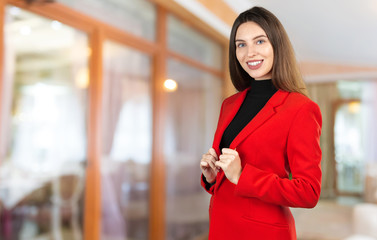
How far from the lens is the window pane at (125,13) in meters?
2.66

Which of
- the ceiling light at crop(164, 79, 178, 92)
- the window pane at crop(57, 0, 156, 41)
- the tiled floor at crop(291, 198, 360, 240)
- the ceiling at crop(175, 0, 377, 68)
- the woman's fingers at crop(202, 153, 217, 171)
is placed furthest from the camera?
the tiled floor at crop(291, 198, 360, 240)

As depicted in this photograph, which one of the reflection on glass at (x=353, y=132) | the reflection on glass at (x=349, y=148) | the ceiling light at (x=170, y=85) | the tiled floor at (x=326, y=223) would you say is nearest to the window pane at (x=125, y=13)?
the ceiling light at (x=170, y=85)

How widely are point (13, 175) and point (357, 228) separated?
301cm

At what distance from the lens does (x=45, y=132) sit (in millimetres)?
2684

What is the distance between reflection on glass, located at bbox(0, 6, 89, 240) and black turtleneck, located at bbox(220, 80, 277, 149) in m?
1.97

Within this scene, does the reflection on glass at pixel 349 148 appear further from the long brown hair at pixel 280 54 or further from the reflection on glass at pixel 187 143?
the long brown hair at pixel 280 54

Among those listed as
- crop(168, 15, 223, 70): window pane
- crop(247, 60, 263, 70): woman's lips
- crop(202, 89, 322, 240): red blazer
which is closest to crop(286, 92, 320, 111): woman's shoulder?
crop(202, 89, 322, 240): red blazer

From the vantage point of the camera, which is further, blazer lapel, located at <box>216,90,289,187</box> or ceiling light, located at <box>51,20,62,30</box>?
ceiling light, located at <box>51,20,62,30</box>

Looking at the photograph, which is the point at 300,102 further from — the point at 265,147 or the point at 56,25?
the point at 56,25

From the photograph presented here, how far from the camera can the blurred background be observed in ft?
7.69

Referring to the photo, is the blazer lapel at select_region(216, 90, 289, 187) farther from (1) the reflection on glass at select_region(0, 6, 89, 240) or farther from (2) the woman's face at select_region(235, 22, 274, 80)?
(1) the reflection on glass at select_region(0, 6, 89, 240)

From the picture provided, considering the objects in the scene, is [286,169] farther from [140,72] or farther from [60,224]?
[140,72]

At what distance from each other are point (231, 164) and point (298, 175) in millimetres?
161

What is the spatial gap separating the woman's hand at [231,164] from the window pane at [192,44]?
9.54ft
